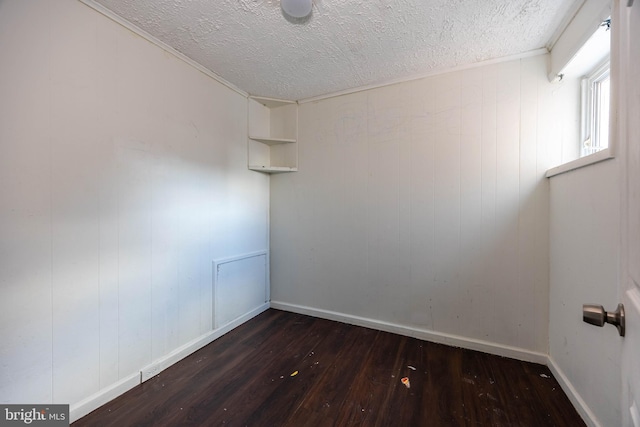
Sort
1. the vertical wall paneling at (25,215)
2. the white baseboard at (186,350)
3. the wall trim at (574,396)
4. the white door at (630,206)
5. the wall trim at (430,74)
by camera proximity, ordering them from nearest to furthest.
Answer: the white door at (630,206) < the vertical wall paneling at (25,215) < the wall trim at (574,396) < the white baseboard at (186,350) < the wall trim at (430,74)

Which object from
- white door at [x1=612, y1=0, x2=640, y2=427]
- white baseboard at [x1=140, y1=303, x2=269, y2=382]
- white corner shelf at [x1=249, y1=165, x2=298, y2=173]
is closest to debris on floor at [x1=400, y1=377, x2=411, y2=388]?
white door at [x1=612, y1=0, x2=640, y2=427]

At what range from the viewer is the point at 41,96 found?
1.16 m

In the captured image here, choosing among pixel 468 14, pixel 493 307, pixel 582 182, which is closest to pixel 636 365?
pixel 582 182

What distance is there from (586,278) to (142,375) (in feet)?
8.53

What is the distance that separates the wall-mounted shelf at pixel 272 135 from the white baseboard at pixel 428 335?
4.79 ft

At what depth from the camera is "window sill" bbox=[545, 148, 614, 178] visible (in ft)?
3.59

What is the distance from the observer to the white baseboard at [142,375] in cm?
129

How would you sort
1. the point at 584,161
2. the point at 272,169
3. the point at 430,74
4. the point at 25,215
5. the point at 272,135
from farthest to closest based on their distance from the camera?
the point at 272,135, the point at 272,169, the point at 430,74, the point at 584,161, the point at 25,215

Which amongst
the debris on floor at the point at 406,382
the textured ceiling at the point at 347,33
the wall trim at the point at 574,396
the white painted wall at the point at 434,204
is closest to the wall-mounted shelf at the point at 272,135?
the white painted wall at the point at 434,204

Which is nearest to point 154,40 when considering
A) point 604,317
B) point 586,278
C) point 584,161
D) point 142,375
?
point 142,375

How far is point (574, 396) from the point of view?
4.36 feet

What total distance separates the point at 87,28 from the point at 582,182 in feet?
9.02

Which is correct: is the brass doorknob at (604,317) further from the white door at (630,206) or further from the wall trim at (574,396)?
the wall trim at (574,396)

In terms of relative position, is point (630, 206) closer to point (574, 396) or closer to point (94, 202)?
point (574, 396)
